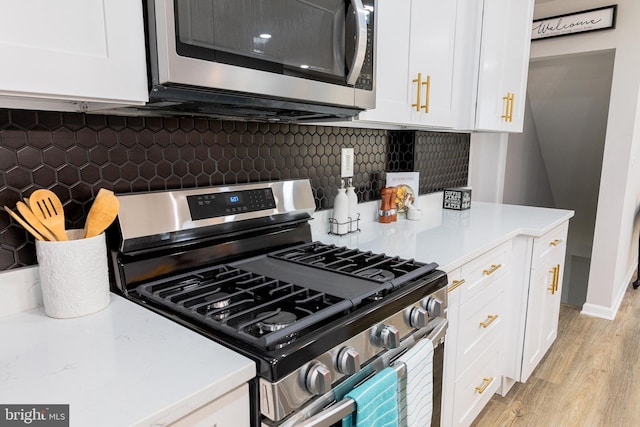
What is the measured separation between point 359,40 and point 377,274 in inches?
26.4

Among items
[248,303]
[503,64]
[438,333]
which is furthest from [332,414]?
[503,64]

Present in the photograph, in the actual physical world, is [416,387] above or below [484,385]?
above

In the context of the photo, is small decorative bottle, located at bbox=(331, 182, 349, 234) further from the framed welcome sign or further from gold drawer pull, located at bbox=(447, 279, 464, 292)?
the framed welcome sign

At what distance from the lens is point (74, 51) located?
747 millimetres

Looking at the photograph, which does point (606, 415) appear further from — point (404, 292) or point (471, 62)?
point (471, 62)

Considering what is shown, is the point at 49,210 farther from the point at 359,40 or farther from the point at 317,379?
the point at 359,40

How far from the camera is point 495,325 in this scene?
73.7 inches

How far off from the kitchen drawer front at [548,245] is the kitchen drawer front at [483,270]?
0.71ft

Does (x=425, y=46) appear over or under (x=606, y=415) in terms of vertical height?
over

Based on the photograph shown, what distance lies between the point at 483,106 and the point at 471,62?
0.78ft

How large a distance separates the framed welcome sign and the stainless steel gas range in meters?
2.59

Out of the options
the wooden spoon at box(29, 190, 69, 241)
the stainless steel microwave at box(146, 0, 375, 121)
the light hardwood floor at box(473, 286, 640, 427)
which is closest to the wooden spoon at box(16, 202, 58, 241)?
the wooden spoon at box(29, 190, 69, 241)

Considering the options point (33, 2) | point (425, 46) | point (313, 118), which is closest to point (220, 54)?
point (33, 2)

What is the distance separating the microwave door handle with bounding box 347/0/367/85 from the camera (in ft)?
3.70
